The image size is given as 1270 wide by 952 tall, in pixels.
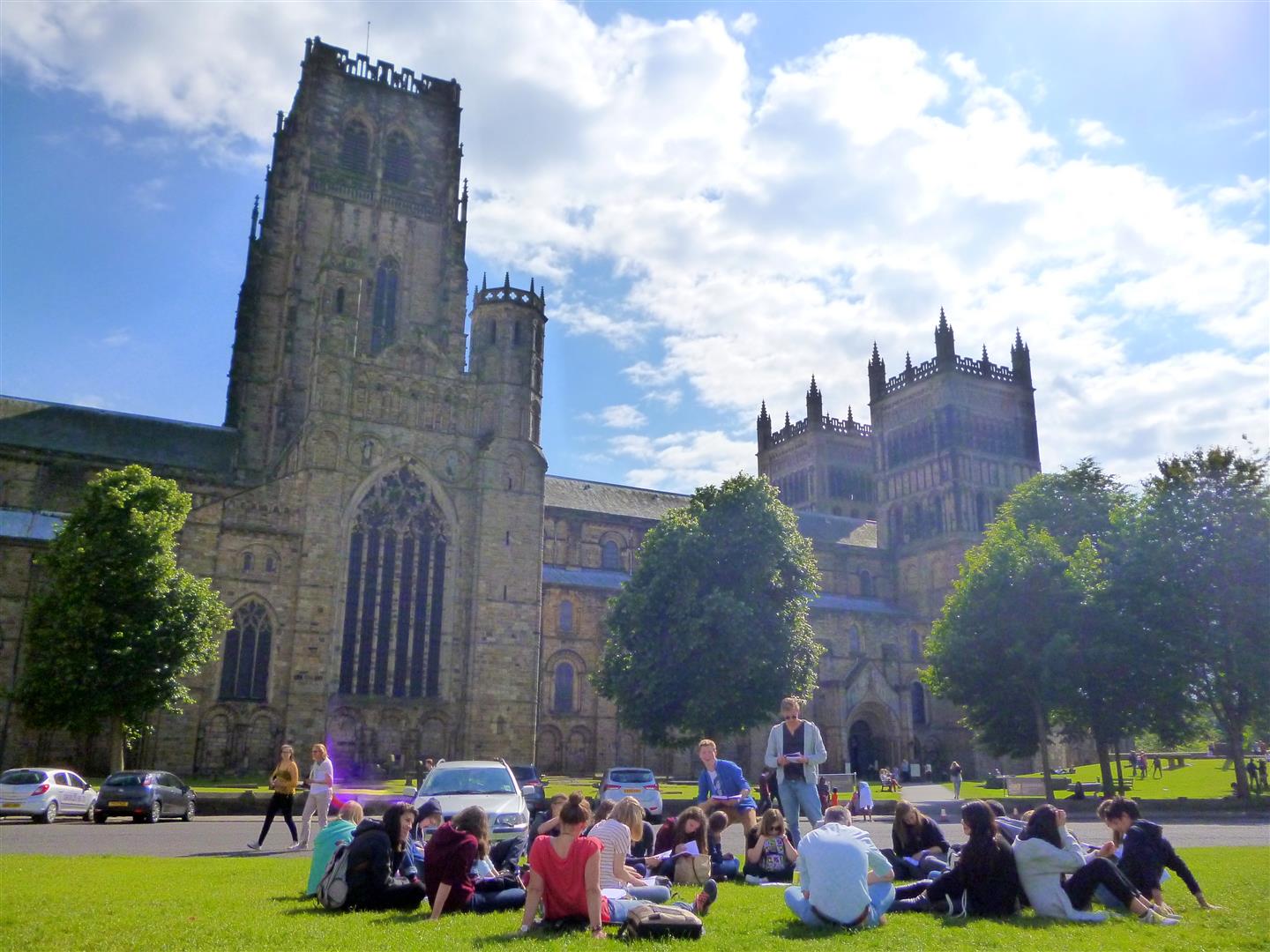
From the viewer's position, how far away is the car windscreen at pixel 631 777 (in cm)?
2706

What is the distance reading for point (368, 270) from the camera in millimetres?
57969

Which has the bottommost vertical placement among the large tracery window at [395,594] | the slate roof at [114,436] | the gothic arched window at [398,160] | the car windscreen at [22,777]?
the car windscreen at [22,777]

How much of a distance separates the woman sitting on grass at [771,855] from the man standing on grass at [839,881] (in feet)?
11.6

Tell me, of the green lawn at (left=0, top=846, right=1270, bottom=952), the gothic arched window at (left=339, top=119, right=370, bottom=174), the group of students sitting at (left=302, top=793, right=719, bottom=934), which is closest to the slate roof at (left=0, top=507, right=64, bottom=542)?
the gothic arched window at (left=339, top=119, right=370, bottom=174)

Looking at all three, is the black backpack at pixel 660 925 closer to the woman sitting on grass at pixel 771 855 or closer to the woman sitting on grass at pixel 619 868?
the woman sitting on grass at pixel 619 868

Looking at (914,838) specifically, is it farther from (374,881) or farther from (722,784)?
(374,881)

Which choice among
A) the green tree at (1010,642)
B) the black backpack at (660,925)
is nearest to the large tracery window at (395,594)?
the green tree at (1010,642)

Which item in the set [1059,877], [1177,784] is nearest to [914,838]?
[1059,877]

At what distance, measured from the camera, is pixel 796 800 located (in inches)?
572

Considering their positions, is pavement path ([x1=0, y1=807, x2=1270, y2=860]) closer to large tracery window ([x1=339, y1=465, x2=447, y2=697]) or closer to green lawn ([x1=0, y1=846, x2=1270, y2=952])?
green lawn ([x1=0, y1=846, x2=1270, y2=952])

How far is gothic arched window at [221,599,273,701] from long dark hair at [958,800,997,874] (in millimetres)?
37330

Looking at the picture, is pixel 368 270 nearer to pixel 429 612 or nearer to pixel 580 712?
pixel 429 612

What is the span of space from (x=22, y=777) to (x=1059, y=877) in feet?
86.0

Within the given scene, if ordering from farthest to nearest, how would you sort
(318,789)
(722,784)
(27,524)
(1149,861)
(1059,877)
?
(27,524) → (318,789) → (722,784) → (1149,861) → (1059,877)
